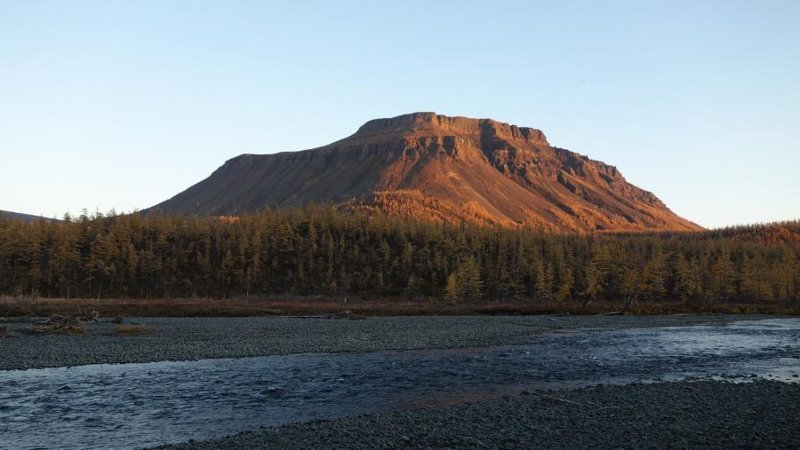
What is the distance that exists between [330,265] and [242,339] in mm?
73712

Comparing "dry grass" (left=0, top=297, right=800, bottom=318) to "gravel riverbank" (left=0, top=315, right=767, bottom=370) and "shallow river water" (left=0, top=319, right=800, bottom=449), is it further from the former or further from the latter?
"shallow river water" (left=0, top=319, right=800, bottom=449)

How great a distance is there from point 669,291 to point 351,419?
12461cm

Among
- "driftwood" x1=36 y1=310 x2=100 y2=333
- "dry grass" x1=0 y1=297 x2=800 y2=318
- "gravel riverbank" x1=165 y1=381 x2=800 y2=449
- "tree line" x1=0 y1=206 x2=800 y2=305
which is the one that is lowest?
"dry grass" x1=0 y1=297 x2=800 y2=318

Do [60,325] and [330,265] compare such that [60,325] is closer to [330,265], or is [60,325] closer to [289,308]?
[289,308]

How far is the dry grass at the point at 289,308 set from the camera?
73.2 m

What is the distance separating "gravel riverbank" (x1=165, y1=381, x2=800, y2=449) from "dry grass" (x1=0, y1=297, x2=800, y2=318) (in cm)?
5660

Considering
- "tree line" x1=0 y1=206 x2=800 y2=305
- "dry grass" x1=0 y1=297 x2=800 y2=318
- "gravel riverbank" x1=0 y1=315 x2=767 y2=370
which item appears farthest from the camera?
"tree line" x1=0 y1=206 x2=800 y2=305

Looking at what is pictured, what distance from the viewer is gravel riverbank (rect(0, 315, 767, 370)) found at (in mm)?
36750

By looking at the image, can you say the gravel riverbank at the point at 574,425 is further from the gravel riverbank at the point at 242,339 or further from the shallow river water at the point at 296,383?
the gravel riverbank at the point at 242,339

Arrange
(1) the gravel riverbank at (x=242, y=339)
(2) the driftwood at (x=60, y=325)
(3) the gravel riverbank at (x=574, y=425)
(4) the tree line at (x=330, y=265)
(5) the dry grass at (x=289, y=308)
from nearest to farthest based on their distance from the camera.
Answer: (3) the gravel riverbank at (x=574, y=425), (1) the gravel riverbank at (x=242, y=339), (2) the driftwood at (x=60, y=325), (5) the dry grass at (x=289, y=308), (4) the tree line at (x=330, y=265)

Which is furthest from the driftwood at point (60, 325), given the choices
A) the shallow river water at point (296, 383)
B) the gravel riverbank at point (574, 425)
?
the gravel riverbank at point (574, 425)

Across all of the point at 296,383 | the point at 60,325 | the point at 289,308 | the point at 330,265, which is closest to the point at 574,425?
the point at 296,383

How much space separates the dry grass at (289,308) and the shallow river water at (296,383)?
41728 millimetres

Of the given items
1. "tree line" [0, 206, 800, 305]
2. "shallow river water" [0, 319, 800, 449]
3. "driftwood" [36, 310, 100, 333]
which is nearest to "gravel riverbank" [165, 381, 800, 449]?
"shallow river water" [0, 319, 800, 449]
